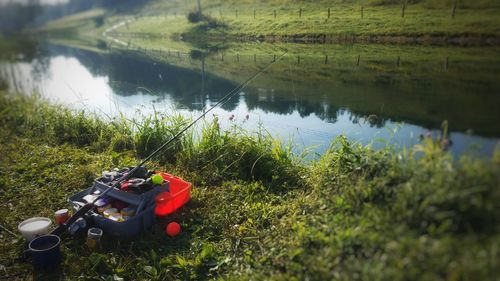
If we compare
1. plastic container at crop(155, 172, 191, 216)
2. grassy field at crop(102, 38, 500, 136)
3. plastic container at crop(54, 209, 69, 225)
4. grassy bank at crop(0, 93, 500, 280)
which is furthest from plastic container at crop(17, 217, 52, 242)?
grassy field at crop(102, 38, 500, 136)

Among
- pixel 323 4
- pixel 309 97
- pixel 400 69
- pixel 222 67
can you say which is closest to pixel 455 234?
pixel 309 97

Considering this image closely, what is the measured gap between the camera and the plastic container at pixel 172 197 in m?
4.95

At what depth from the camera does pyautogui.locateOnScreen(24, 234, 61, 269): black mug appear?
162 inches

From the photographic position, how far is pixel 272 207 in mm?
Result: 5070

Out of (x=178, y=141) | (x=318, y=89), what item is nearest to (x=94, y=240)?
(x=178, y=141)

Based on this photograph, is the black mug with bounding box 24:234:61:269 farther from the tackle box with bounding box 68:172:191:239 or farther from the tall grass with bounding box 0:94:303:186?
the tall grass with bounding box 0:94:303:186

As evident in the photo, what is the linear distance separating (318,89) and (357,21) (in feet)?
31.7

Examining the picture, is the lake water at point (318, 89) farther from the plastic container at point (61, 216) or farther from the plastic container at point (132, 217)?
the plastic container at point (61, 216)

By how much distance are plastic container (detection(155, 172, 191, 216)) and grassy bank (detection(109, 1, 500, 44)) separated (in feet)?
45.5

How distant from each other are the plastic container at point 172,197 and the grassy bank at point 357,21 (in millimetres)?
13869

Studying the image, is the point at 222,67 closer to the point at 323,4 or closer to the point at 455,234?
the point at 323,4

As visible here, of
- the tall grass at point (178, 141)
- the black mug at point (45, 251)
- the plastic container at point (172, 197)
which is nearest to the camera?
the black mug at point (45, 251)

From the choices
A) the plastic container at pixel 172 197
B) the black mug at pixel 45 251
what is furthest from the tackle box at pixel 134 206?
the black mug at pixel 45 251

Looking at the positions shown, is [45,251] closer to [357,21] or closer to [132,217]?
[132,217]
